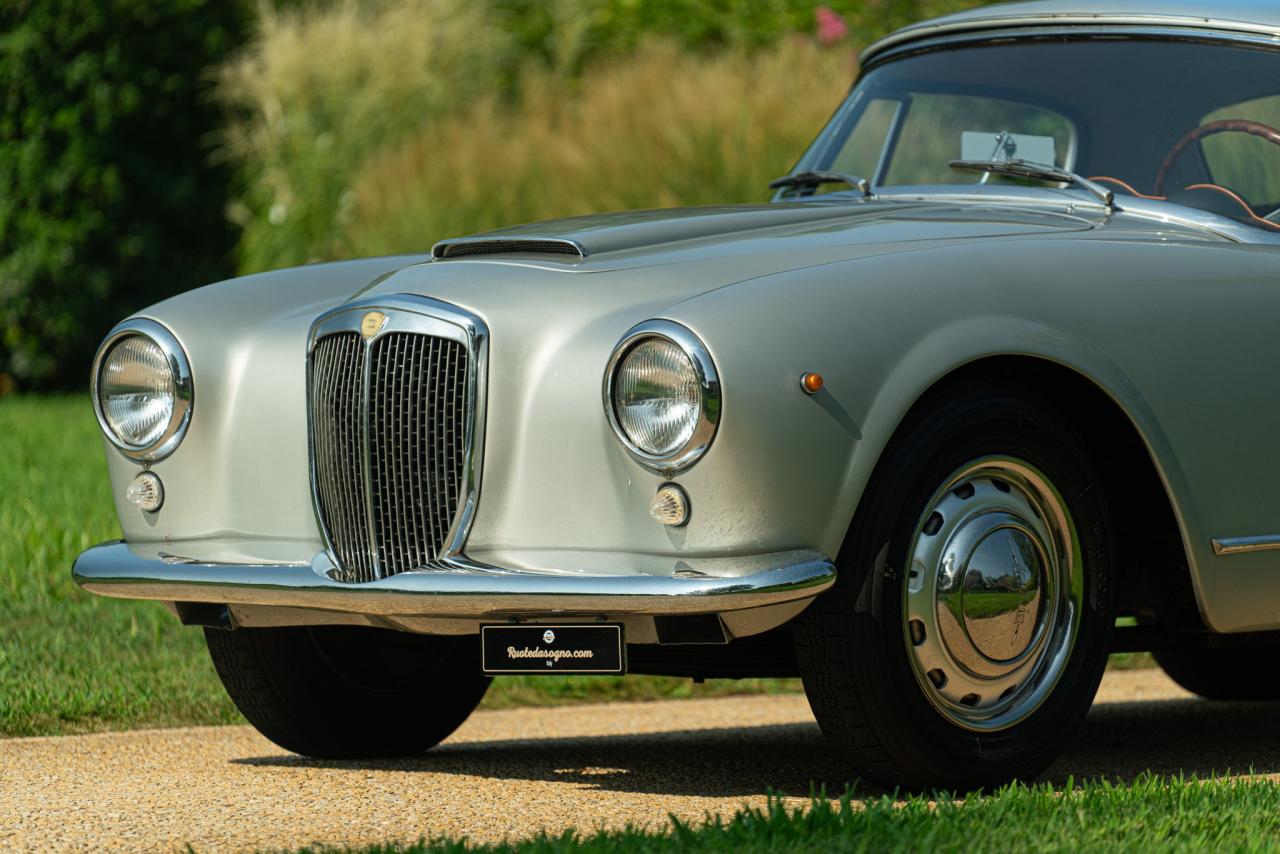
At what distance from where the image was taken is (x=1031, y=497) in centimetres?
436

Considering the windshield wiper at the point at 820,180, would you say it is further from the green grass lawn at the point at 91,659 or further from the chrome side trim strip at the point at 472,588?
the chrome side trim strip at the point at 472,588

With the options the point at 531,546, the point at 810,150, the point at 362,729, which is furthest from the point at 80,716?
the point at 810,150

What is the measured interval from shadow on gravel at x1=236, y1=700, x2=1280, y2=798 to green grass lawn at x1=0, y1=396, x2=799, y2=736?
790 mm

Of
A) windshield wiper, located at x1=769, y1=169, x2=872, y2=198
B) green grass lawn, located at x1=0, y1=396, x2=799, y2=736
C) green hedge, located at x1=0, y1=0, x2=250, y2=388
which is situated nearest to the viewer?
windshield wiper, located at x1=769, y1=169, x2=872, y2=198

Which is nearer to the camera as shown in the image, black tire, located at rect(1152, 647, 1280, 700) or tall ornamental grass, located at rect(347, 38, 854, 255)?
black tire, located at rect(1152, 647, 1280, 700)

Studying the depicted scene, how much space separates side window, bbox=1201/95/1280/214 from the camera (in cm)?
516

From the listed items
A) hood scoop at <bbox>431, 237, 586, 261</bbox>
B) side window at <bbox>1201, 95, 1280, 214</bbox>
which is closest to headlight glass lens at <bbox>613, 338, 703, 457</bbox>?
hood scoop at <bbox>431, 237, 586, 261</bbox>

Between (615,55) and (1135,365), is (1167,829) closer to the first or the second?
(1135,365)

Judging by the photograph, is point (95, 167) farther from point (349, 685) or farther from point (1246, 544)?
point (1246, 544)

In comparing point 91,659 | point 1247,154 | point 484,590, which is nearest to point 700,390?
point 484,590

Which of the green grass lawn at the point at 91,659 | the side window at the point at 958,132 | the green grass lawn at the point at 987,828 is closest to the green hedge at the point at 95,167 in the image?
the green grass lawn at the point at 91,659

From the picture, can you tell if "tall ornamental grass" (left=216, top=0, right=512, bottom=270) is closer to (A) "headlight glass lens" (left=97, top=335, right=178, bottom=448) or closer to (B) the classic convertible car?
(A) "headlight glass lens" (left=97, top=335, right=178, bottom=448)

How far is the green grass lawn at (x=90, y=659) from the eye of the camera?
5.82 metres

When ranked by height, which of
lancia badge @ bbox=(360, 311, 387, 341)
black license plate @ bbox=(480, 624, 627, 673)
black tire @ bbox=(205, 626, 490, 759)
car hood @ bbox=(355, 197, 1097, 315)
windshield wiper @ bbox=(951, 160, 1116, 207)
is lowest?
black tire @ bbox=(205, 626, 490, 759)
